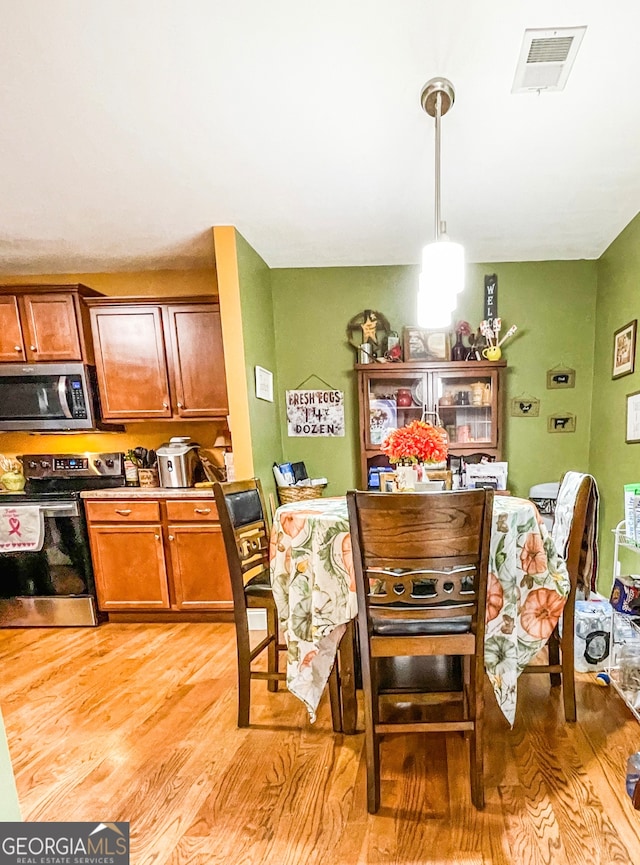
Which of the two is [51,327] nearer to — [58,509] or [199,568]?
[58,509]

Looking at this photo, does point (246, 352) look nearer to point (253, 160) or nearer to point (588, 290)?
point (253, 160)

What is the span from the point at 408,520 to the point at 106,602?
2.48m

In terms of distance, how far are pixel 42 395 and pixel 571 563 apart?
3196 millimetres

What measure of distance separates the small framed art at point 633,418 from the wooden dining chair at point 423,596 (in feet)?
5.81

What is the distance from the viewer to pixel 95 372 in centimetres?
270

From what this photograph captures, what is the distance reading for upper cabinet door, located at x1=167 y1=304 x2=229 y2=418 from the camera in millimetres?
2582

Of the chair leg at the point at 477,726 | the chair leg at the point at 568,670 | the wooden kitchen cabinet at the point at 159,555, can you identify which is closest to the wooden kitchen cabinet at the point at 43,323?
the wooden kitchen cabinet at the point at 159,555

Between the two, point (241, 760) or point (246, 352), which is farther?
point (246, 352)

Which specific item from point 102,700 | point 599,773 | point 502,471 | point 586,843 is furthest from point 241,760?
point 502,471

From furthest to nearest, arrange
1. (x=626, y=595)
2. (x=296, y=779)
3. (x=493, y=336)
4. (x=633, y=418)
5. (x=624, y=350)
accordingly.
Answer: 1. (x=493, y=336)
2. (x=624, y=350)
3. (x=633, y=418)
4. (x=626, y=595)
5. (x=296, y=779)

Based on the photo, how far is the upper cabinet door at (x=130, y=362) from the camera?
8.54 feet

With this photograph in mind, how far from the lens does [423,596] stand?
46.2 inches

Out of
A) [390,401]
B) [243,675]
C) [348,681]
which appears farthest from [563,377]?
[243,675]

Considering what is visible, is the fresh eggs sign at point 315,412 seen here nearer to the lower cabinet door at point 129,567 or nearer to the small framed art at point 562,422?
the lower cabinet door at point 129,567
